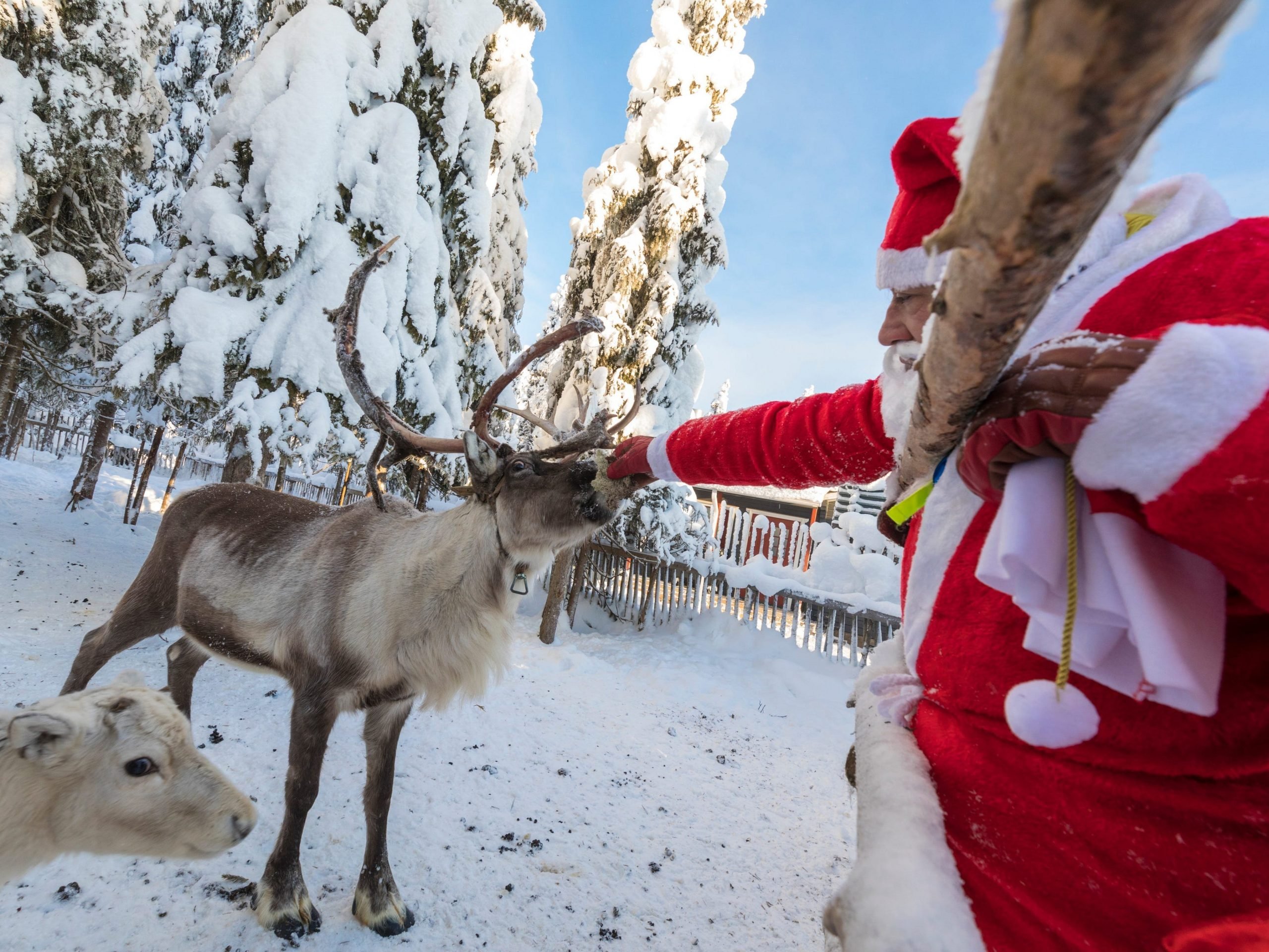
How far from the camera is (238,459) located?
6.54 m

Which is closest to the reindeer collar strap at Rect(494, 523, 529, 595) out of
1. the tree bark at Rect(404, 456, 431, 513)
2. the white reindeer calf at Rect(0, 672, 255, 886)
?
the white reindeer calf at Rect(0, 672, 255, 886)

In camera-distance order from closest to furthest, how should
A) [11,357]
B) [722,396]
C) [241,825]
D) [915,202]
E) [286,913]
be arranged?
1. [915,202]
2. [241,825]
3. [286,913]
4. [11,357]
5. [722,396]

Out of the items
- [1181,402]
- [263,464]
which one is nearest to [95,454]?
[263,464]

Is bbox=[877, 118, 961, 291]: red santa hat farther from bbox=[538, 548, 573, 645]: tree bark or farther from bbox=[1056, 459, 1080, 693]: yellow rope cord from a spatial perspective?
bbox=[538, 548, 573, 645]: tree bark

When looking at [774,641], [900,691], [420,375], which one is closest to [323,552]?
[900,691]

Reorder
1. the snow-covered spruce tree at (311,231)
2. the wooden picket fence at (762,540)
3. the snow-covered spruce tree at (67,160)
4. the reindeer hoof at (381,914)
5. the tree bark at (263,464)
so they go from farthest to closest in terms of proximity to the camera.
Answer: the wooden picket fence at (762,540) < the snow-covered spruce tree at (67,160) < the tree bark at (263,464) < the snow-covered spruce tree at (311,231) < the reindeer hoof at (381,914)

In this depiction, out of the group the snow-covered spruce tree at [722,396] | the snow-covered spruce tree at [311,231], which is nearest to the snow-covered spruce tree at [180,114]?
the snow-covered spruce tree at [311,231]

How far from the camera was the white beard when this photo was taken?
4.08 ft

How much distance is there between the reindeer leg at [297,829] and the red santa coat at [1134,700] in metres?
2.52

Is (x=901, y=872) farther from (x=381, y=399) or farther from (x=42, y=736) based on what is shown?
(x=381, y=399)

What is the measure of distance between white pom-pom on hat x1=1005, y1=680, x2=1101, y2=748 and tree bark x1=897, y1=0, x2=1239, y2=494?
408 millimetres

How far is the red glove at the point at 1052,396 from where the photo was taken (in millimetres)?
628

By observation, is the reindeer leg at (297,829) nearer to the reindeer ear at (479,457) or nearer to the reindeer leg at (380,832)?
the reindeer leg at (380,832)

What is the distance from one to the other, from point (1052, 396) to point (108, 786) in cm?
287
